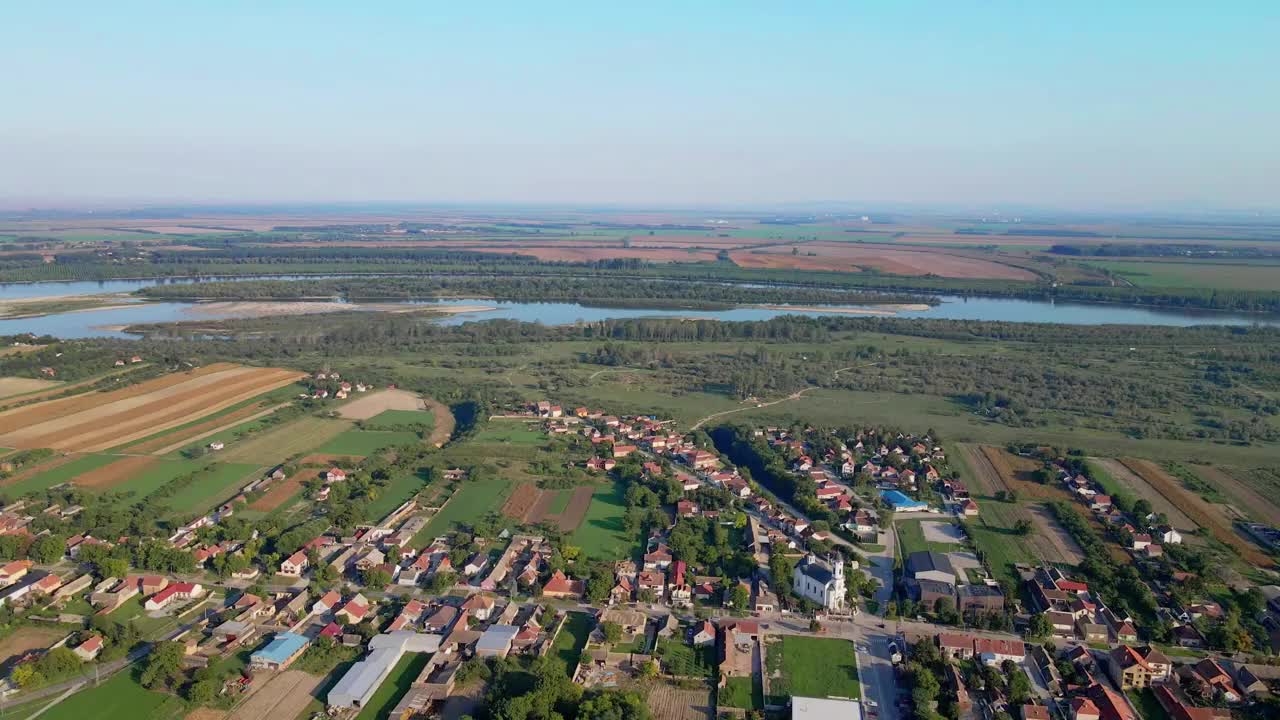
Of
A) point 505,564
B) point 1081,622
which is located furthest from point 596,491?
point 1081,622

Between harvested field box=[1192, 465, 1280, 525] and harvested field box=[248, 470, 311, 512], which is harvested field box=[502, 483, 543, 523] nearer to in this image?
harvested field box=[248, 470, 311, 512]

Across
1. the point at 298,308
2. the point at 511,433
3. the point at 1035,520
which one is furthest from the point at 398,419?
the point at 298,308

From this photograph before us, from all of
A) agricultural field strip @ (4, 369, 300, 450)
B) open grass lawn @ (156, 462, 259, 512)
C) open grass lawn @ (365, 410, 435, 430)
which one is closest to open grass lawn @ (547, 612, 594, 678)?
open grass lawn @ (156, 462, 259, 512)

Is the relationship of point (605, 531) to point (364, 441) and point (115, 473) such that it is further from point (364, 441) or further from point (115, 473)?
point (115, 473)

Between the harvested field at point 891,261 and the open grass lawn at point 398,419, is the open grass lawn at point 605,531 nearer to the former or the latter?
the open grass lawn at point 398,419

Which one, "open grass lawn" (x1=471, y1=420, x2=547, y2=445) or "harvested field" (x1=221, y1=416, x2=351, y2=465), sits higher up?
"harvested field" (x1=221, y1=416, x2=351, y2=465)

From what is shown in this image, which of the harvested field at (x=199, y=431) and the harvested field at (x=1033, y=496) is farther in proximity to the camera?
the harvested field at (x=199, y=431)

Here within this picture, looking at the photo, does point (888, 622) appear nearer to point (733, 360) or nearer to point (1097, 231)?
point (733, 360)

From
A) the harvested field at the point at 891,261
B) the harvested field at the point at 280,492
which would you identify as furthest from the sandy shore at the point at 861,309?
the harvested field at the point at 280,492
